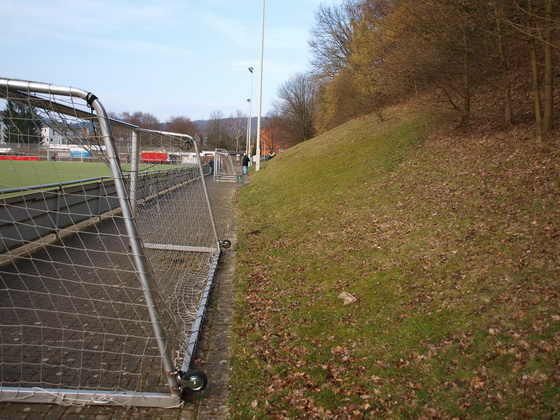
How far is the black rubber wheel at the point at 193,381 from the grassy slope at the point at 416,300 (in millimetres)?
297

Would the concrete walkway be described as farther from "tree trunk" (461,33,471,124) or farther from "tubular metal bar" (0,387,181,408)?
"tree trunk" (461,33,471,124)

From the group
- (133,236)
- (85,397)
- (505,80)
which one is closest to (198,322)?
(85,397)

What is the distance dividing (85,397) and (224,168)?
31531 millimetres

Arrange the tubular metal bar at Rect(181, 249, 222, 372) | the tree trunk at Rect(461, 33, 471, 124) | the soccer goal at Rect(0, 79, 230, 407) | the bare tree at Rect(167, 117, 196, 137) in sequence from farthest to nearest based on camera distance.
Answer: the bare tree at Rect(167, 117, 196, 137) < the tree trunk at Rect(461, 33, 471, 124) < the tubular metal bar at Rect(181, 249, 222, 372) < the soccer goal at Rect(0, 79, 230, 407)

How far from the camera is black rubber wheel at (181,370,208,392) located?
338 centimetres

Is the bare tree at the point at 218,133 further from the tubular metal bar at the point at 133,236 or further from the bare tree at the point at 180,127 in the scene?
the tubular metal bar at the point at 133,236

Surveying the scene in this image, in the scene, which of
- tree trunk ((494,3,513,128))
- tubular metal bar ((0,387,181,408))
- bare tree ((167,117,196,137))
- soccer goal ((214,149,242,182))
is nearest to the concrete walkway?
tubular metal bar ((0,387,181,408))

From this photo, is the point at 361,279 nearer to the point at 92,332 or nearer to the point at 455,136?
the point at 92,332

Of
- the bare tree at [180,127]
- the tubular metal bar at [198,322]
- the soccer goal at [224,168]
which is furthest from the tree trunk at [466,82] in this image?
the bare tree at [180,127]

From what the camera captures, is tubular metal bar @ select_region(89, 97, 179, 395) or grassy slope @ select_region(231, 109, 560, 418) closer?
tubular metal bar @ select_region(89, 97, 179, 395)

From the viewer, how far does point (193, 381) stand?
11.1 feet

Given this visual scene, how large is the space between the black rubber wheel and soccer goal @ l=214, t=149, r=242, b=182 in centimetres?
2504

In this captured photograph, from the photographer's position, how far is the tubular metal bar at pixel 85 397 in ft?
10.6

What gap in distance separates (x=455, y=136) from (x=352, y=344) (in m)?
10.6
